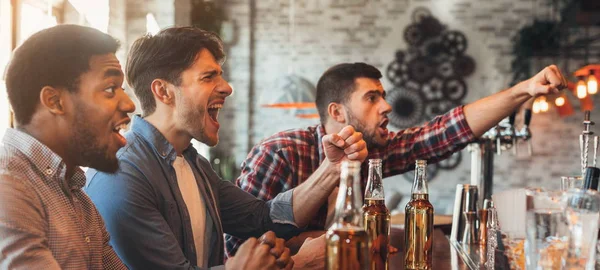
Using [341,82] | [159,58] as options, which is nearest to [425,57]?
[341,82]

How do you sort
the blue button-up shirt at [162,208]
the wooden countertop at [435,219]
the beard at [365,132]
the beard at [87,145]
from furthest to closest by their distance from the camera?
1. the wooden countertop at [435,219]
2. the beard at [365,132]
3. the blue button-up shirt at [162,208]
4. the beard at [87,145]

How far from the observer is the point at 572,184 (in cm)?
178

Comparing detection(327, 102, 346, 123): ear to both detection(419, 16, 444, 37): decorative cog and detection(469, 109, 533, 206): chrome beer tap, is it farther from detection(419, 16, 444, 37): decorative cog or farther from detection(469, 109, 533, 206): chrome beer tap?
detection(419, 16, 444, 37): decorative cog

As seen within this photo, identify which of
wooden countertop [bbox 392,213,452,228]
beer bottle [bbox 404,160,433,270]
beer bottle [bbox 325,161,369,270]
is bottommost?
wooden countertop [bbox 392,213,452,228]

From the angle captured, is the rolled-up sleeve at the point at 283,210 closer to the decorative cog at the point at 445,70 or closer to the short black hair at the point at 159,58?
the short black hair at the point at 159,58

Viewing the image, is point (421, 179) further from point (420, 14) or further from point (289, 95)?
point (420, 14)

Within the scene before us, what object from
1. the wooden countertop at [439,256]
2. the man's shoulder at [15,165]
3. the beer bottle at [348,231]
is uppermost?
the man's shoulder at [15,165]

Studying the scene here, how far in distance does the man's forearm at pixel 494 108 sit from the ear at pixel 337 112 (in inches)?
23.7

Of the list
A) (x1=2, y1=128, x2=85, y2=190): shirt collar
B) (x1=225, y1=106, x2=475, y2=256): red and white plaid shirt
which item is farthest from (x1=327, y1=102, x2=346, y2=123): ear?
(x1=2, y1=128, x2=85, y2=190): shirt collar

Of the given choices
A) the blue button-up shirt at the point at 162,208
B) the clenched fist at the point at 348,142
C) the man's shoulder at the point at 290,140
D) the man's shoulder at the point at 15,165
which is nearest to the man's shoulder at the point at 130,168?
the blue button-up shirt at the point at 162,208

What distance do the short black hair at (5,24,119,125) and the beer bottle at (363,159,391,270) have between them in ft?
2.45

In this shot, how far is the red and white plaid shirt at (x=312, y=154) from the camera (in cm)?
280

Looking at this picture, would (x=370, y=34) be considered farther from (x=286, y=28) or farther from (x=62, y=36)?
(x=62, y=36)

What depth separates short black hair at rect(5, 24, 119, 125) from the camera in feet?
4.80
